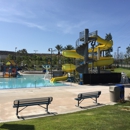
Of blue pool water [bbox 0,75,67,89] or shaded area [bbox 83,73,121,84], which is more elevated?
shaded area [bbox 83,73,121,84]

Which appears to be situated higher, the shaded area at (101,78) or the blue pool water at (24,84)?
the shaded area at (101,78)

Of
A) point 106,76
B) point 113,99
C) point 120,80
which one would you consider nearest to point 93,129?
point 113,99

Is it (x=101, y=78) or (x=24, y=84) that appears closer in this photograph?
(x=101, y=78)

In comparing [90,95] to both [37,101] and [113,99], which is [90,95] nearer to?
[113,99]

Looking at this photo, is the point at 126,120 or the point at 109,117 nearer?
the point at 126,120

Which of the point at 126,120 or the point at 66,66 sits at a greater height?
the point at 66,66

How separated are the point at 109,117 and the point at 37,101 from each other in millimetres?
3947

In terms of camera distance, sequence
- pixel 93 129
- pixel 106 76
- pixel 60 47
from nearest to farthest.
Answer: pixel 93 129 < pixel 106 76 < pixel 60 47

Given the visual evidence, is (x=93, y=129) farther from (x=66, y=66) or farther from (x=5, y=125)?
(x=66, y=66)

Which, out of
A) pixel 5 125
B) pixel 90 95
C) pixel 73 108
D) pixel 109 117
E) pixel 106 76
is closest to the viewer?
pixel 5 125

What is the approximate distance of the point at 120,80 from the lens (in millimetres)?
28281

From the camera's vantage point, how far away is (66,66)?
30.8 meters

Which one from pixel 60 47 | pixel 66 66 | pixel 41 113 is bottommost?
pixel 41 113

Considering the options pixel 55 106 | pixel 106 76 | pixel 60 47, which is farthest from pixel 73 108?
pixel 60 47
